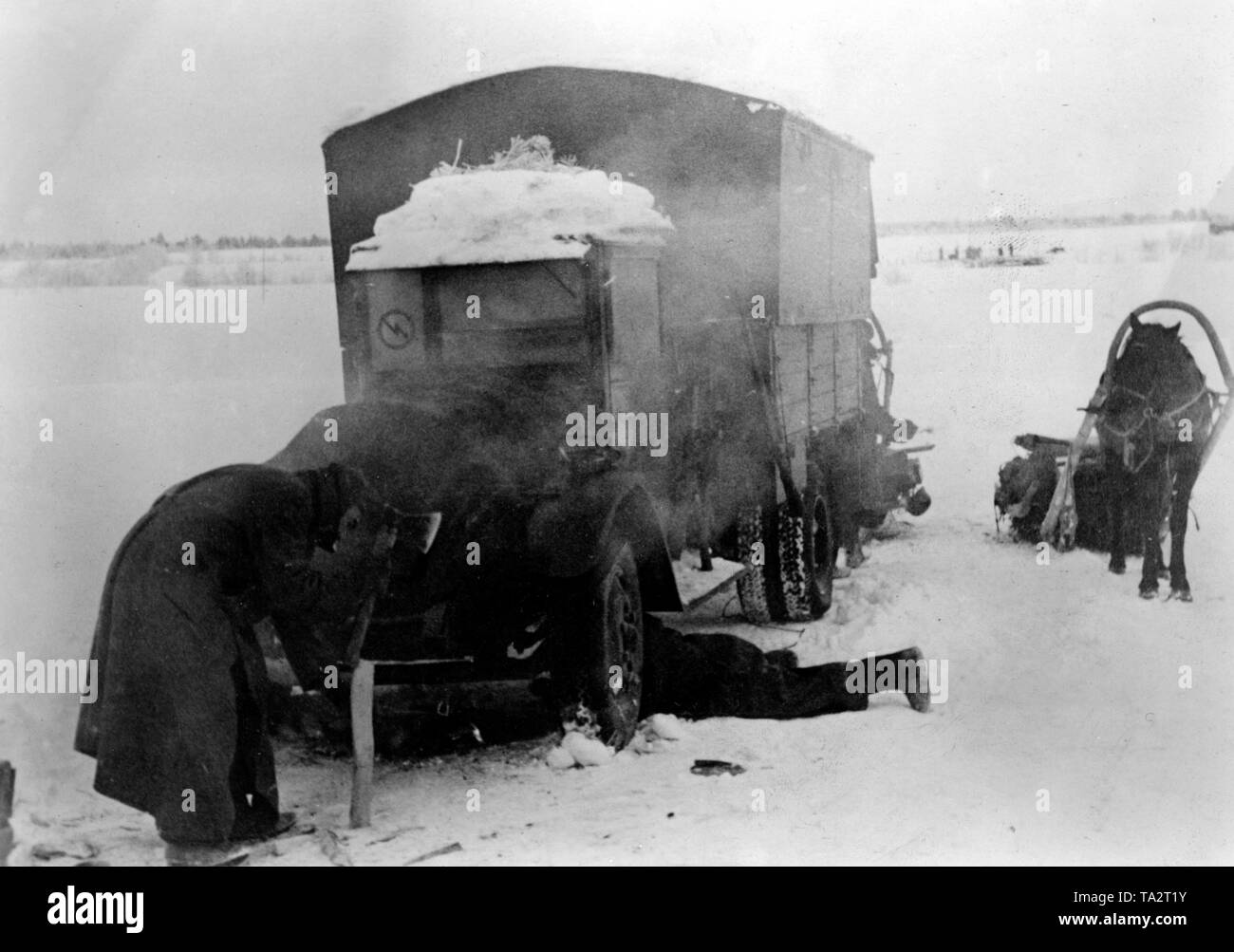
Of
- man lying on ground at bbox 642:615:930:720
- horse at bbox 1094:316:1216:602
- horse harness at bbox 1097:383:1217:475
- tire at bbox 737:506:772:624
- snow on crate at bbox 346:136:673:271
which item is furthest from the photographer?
tire at bbox 737:506:772:624

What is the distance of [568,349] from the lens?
16.6ft

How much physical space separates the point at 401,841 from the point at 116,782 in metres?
1.04

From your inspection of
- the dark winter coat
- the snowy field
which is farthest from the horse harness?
the dark winter coat

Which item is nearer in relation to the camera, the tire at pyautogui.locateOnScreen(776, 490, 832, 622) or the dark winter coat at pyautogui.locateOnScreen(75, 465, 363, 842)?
the dark winter coat at pyautogui.locateOnScreen(75, 465, 363, 842)

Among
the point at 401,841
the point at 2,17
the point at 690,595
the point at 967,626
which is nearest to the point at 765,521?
the point at 690,595

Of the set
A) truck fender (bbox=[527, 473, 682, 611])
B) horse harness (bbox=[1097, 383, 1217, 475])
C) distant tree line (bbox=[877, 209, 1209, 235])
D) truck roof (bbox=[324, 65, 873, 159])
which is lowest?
truck fender (bbox=[527, 473, 682, 611])

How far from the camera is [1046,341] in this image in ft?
17.4

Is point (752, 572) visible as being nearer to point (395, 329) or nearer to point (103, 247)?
point (395, 329)

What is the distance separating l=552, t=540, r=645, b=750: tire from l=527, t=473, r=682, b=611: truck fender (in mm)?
109

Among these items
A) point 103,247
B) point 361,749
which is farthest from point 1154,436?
point 103,247

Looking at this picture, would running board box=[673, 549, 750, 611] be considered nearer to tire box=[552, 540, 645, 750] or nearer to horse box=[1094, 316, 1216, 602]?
tire box=[552, 540, 645, 750]

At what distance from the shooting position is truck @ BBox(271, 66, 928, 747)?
15.3 ft

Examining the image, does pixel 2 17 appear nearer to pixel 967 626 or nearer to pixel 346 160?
pixel 346 160

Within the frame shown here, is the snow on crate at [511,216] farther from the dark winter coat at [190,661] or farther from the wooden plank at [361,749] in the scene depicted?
the wooden plank at [361,749]
